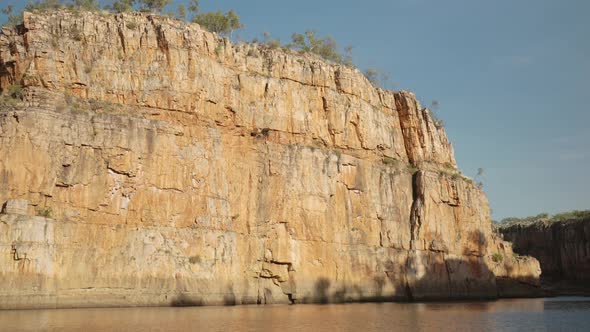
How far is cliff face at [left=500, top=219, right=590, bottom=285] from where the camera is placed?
9225cm

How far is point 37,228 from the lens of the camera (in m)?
37.9

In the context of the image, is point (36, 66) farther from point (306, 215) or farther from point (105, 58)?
point (306, 215)

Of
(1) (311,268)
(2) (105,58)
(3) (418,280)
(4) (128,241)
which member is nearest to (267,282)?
(1) (311,268)

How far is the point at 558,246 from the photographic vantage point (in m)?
96.4

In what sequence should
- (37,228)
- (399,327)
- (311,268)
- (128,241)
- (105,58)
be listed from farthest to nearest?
1. (311,268)
2. (105,58)
3. (128,241)
4. (37,228)
5. (399,327)

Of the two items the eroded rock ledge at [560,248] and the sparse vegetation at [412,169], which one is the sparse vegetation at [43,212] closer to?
the sparse vegetation at [412,169]

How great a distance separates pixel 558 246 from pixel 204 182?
66251 millimetres

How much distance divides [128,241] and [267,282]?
11534mm

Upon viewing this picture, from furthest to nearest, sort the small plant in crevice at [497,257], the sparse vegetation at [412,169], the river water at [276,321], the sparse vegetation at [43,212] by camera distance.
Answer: the small plant in crevice at [497,257]
the sparse vegetation at [412,169]
the sparse vegetation at [43,212]
the river water at [276,321]

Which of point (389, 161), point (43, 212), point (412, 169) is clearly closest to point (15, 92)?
point (43, 212)

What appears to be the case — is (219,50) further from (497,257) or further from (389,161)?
(497,257)

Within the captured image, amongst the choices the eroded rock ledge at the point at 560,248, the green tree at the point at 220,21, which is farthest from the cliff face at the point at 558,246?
the green tree at the point at 220,21

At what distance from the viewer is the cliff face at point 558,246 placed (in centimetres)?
9225

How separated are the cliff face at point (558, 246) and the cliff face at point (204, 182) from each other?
32457 millimetres
